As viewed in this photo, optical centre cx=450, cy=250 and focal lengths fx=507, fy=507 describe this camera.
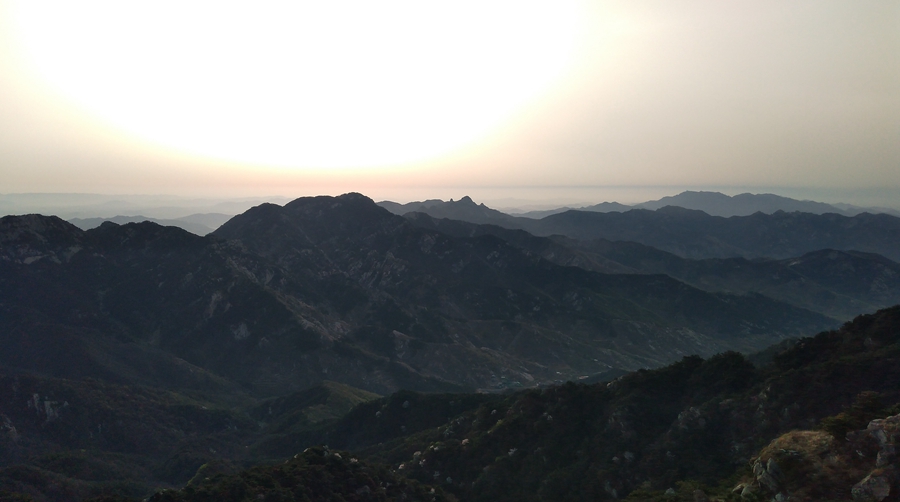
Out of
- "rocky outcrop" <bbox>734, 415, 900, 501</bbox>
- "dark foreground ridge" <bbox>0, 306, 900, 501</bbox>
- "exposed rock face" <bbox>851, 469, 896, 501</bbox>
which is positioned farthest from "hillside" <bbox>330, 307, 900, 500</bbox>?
"exposed rock face" <bbox>851, 469, 896, 501</bbox>

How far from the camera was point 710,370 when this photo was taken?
89.9m

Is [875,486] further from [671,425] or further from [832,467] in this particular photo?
[671,425]

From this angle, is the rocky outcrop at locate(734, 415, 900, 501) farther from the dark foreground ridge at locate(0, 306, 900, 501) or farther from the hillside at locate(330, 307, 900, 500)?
the hillside at locate(330, 307, 900, 500)

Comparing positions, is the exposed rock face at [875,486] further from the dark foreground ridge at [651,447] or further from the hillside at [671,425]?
the hillside at [671,425]

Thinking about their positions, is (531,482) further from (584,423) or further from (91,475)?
(91,475)

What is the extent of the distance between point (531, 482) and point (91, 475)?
122m

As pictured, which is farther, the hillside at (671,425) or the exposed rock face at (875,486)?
the hillside at (671,425)

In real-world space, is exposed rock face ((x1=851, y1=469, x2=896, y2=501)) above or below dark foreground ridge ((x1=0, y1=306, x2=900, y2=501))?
above

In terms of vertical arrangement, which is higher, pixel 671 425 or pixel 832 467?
pixel 832 467

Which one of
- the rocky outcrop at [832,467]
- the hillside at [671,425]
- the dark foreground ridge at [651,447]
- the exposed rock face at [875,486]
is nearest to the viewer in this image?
the exposed rock face at [875,486]

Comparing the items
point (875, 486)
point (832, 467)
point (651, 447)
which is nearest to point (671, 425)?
point (651, 447)

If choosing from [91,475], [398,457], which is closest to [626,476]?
[398,457]

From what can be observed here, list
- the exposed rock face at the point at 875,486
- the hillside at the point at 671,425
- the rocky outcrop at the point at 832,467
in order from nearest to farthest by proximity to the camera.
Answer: the exposed rock face at the point at 875,486 → the rocky outcrop at the point at 832,467 → the hillside at the point at 671,425

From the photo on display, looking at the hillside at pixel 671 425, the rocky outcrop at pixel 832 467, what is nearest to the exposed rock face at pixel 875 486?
the rocky outcrop at pixel 832 467
